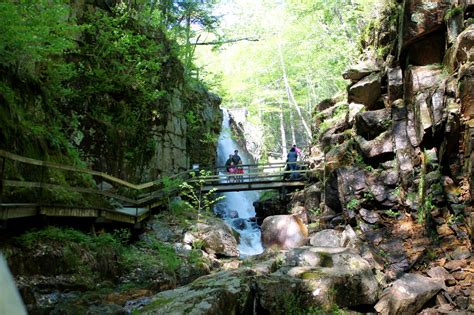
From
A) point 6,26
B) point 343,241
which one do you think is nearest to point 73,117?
point 6,26

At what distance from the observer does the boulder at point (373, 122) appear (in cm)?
1416

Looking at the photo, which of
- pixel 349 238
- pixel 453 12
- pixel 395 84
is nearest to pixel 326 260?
pixel 349 238

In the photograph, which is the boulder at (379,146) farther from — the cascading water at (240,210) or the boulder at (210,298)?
the boulder at (210,298)

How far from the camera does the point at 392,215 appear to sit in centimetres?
1207

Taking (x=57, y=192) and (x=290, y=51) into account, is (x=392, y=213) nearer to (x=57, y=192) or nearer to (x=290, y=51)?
(x=57, y=192)

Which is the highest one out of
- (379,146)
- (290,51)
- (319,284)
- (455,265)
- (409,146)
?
(290,51)

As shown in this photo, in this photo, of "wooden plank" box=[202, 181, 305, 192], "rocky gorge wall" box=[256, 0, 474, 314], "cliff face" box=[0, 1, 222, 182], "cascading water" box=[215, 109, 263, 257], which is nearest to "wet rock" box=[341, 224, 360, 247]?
"rocky gorge wall" box=[256, 0, 474, 314]

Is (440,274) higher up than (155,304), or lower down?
lower down

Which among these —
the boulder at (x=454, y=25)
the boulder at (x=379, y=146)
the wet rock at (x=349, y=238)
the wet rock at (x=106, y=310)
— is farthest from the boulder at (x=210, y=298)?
the boulder at (x=454, y=25)

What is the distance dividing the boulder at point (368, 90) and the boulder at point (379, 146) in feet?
6.74

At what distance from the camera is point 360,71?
1612 centimetres

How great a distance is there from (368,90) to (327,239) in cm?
619

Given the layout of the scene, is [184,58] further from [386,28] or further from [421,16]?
[421,16]

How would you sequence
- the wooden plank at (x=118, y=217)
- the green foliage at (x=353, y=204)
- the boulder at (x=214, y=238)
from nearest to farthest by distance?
the wooden plank at (x=118, y=217), the boulder at (x=214, y=238), the green foliage at (x=353, y=204)
